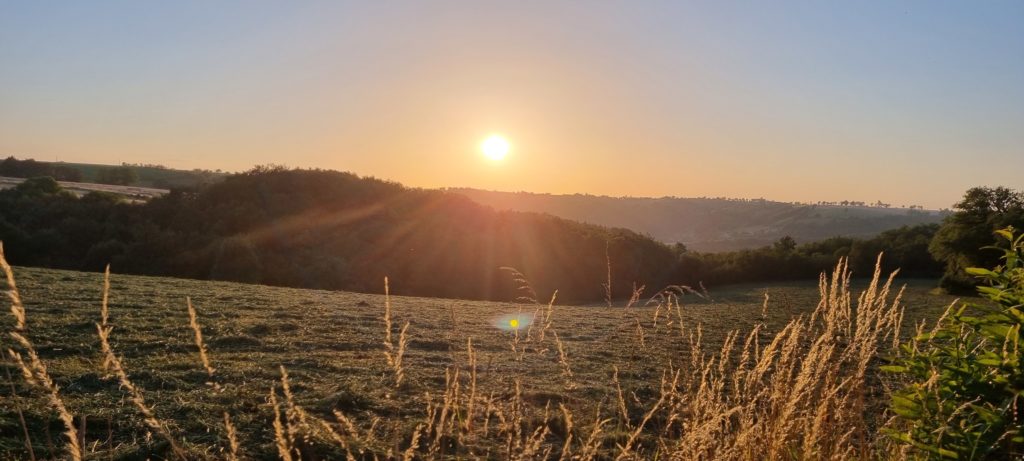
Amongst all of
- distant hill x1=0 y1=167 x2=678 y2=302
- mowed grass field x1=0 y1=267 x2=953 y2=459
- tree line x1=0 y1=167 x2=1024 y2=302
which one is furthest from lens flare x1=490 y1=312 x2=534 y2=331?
distant hill x1=0 y1=167 x2=678 y2=302

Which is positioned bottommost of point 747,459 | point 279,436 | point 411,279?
point 411,279

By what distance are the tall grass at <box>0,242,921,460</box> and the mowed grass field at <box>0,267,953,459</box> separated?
5cm

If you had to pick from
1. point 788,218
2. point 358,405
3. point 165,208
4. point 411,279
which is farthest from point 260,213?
point 788,218

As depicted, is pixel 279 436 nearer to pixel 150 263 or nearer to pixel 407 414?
pixel 407 414

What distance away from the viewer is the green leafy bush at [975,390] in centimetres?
236

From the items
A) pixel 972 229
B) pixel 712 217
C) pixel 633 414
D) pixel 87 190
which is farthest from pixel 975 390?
pixel 712 217

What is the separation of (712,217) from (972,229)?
288 ft

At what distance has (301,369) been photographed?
5730 millimetres

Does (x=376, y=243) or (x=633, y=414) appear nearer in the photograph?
(x=633, y=414)

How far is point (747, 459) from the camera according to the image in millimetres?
2830

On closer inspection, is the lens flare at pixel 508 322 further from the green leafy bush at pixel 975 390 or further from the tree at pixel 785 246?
the tree at pixel 785 246

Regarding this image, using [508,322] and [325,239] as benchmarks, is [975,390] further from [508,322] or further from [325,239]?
[325,239]

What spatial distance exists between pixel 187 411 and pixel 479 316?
24.2 ft

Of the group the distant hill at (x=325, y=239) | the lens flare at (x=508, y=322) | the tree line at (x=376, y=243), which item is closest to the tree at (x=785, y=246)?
the tree line at (x=376, y=243)
